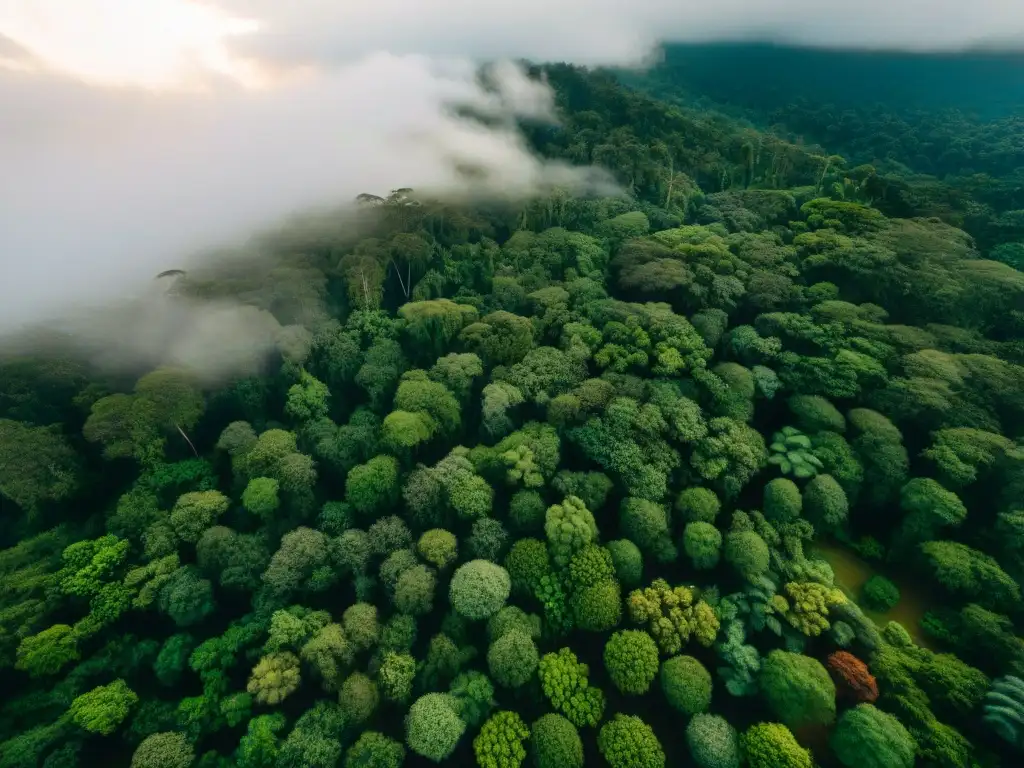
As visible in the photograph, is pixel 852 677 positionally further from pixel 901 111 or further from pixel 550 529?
pixel 901 111

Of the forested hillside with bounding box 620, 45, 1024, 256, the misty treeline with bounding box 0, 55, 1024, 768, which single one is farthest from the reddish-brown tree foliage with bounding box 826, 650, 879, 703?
the forested hillside with bounding box 620, 45, 1024, 256

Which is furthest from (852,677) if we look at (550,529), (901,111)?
(901,111)

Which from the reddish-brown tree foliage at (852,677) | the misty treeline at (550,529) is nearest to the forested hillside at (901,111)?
the misty treeline at (550,529)

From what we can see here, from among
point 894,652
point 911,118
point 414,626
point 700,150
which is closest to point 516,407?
point 414,626

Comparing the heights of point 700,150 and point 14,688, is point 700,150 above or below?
above

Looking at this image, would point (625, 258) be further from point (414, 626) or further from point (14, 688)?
point (14, 688)

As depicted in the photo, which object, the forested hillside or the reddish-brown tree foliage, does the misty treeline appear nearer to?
the reddish-brown tree foliage
